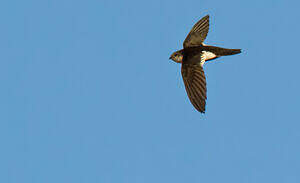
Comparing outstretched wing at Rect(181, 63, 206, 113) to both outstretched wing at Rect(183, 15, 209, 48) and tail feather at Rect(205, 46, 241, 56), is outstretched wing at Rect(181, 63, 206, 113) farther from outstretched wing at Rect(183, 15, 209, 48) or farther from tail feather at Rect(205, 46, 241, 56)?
outstretched wing at Rect(183, 15, 209, 48)

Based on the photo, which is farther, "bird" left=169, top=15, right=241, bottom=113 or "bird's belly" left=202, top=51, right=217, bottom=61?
"bird's belly" left=202, top=51, right=217, bottom=61

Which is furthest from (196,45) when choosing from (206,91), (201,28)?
(206,91)

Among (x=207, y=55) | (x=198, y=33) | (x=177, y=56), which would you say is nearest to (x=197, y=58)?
(x=207, y=55)

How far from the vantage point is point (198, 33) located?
33.1ft

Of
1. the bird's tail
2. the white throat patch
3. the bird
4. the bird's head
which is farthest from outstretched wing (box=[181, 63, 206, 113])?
the bird's head

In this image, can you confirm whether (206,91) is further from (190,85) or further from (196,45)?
(196,45)

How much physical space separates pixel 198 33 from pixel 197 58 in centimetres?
53

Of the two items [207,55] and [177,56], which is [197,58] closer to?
[207,55]

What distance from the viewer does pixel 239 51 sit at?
9695mm

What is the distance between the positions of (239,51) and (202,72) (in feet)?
2.46

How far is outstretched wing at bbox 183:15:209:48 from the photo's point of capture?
33.0 ft

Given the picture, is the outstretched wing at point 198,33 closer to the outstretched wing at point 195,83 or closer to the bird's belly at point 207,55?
the bird's belly at point 207,55

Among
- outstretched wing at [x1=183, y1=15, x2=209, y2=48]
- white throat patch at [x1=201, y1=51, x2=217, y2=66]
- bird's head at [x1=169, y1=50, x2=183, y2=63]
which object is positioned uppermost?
outstretched wing at [x1=183, y1=15, x2=209, y2=48]

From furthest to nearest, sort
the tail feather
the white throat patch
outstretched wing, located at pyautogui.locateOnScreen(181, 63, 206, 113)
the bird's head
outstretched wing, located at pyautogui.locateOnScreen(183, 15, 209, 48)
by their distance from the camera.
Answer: the bird's head < outstretched wing, located at pyautogui.locateOnScreen(183, 15, 209, 48) < the white throat patch < the tail feather < outstretched wing, located at pyautogui.locateOnScreen(181, 63, 206, 113)
